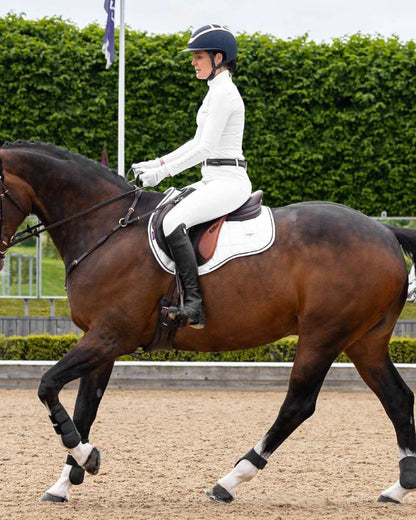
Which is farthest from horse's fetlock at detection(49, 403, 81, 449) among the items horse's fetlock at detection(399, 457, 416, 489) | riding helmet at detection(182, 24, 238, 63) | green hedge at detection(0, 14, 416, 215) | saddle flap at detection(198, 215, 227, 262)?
green hedge at detection(0, 14, 416, 215)

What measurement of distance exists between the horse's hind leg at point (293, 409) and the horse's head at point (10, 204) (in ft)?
6.06

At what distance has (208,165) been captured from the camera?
5.63m

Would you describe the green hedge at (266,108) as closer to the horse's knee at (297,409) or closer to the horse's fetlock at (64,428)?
the horse's knee at (297,409)

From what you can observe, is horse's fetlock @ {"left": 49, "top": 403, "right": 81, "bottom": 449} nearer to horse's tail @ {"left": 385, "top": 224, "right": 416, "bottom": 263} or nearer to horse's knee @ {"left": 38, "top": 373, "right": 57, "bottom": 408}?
horse's knee @ {"left": 38, "top": 373, "right": 57, "bottom": 408}

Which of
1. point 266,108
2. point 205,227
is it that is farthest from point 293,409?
point 266,108

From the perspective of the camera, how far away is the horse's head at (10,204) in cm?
550

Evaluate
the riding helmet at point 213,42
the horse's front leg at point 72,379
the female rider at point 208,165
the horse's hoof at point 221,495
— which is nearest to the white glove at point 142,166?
the female rider at point 208,165

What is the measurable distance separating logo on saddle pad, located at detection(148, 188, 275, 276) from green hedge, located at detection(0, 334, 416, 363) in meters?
6.07

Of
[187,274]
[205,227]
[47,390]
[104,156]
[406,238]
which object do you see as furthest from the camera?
[104,156]

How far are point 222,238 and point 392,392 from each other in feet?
4.65

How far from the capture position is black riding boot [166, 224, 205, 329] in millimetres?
5258

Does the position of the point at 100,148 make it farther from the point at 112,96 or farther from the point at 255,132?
the point at 255,132

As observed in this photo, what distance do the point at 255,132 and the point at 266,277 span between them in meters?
12.4

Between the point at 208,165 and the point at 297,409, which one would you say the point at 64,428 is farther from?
→ the point at 208,165
